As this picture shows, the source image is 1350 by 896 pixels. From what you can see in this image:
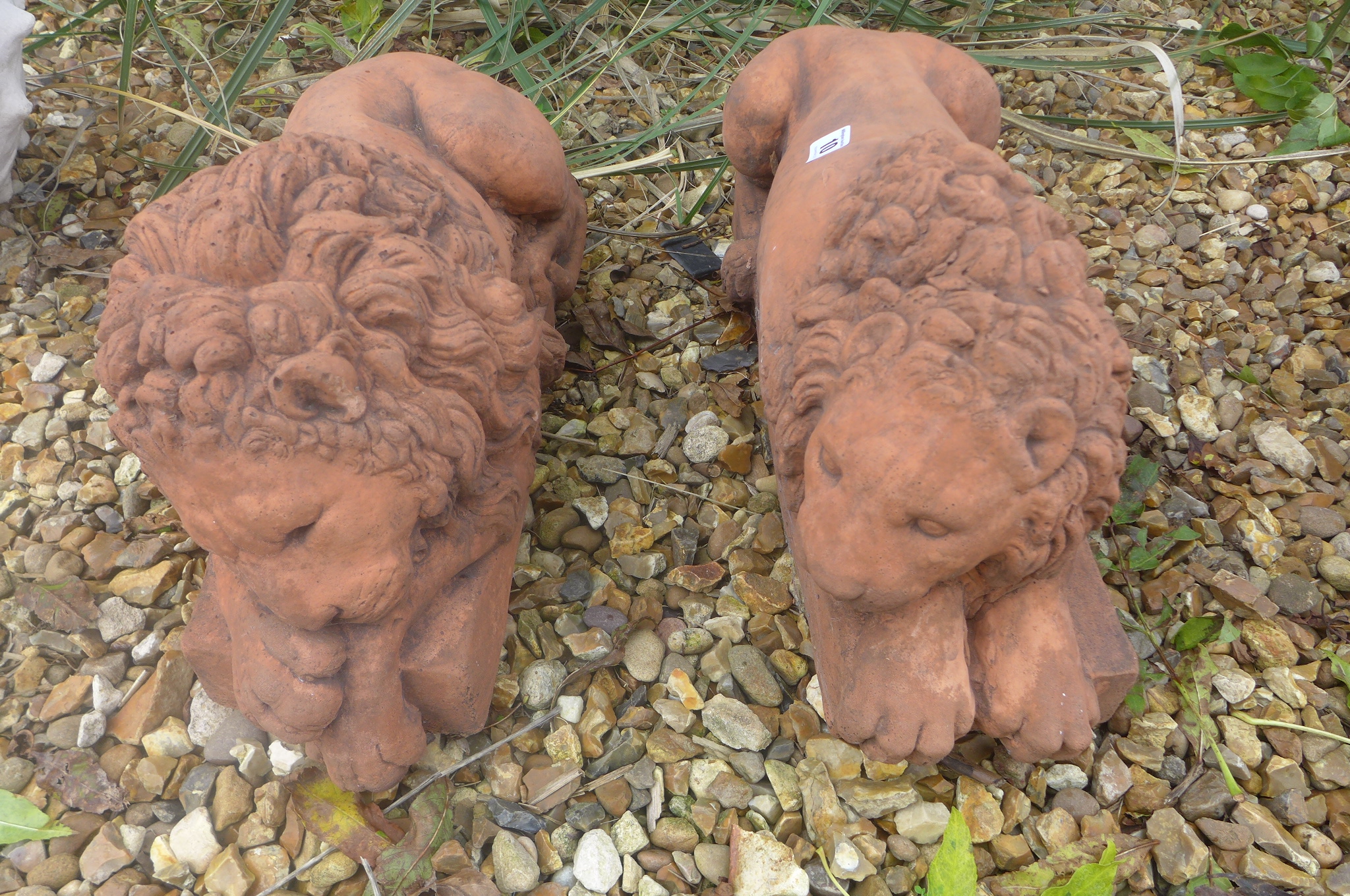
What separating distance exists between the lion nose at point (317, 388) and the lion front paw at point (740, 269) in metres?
Result: 1.32

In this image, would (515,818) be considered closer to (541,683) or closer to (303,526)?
(541,683)

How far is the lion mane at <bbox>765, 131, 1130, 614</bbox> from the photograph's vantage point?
59.2 inches

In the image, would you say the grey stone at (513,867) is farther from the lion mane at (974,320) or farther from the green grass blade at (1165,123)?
the green grass blade at (1165,123)

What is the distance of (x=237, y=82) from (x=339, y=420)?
6.37ft

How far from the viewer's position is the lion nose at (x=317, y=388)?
4.94ft

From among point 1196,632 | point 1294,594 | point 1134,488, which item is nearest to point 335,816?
point 1196,632

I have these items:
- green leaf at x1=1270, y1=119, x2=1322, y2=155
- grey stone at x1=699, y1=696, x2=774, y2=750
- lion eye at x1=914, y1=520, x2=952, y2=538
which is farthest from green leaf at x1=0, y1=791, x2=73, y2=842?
green leaf at x1=1270, y1=119, x2=1322, y2=155

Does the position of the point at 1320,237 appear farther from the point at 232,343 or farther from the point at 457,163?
the point at 232,343

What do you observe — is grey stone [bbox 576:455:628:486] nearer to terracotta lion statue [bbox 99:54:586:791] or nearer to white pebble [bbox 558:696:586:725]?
terracotta lion statue [bbox 99:54:586:791]

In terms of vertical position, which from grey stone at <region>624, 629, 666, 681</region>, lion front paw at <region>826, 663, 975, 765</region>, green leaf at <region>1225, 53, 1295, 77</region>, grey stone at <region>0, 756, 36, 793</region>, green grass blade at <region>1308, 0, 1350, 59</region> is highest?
green grass blade at <region>1308, 0, 1350, 59</region>

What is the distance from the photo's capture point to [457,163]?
2160 millimetres

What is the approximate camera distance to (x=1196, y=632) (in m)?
2.23

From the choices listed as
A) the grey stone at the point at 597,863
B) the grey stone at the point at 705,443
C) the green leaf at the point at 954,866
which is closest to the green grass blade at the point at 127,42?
the grey stone at the point at 705,443

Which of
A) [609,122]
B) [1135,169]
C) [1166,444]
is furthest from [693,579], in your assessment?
[1135,169]
